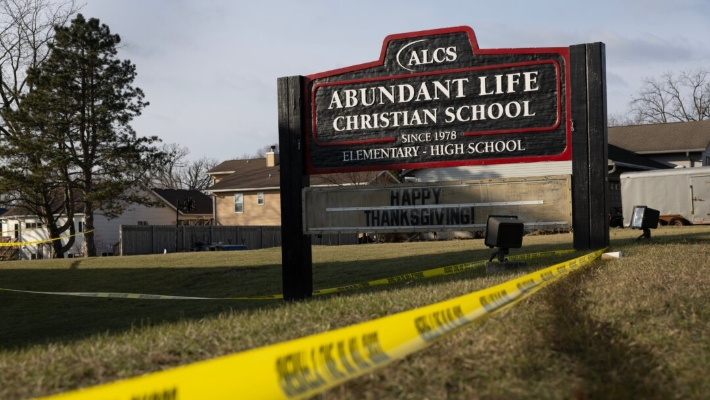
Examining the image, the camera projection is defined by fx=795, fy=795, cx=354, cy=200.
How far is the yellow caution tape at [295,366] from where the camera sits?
123 inches

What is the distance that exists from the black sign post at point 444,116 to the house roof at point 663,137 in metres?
44.5

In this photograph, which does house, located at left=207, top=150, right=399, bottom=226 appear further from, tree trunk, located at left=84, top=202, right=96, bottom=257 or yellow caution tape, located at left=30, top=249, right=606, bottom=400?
yellow caution tape, located at left=30, top=249, right=606, bottom=400

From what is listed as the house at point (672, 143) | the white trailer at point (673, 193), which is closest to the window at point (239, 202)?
the house at point (672, 143)

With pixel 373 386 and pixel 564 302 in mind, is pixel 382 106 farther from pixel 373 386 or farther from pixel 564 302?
pixel 373 386

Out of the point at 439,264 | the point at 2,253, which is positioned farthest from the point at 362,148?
the point at 2,253

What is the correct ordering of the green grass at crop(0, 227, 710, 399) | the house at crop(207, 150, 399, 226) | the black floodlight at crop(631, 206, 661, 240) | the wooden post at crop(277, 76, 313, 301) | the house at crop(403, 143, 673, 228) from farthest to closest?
the house at crop(207, 150, 399, 226)
the house at crop(403, 143, 673, 228)
the black floodlight at crop(631, 206, 661, 240)
the wooden post at crop(277, 76, 313, 301)
the green grass at crop(0, 227, 710, 399)

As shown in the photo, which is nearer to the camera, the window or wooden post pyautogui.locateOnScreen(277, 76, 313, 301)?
wooden post pyautogui.locateOnScreen(277, 76, 313, 301)

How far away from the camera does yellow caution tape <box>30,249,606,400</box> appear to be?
3125 mm

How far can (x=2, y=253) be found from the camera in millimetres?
49625

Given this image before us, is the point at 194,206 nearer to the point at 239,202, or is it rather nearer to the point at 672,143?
the point at 239,202

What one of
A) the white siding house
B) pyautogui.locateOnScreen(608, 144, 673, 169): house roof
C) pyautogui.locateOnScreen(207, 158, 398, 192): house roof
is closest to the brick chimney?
pyautogui.locateOnScreen(207, 158, 398, 192): house roof

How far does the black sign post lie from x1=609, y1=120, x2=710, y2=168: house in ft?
142

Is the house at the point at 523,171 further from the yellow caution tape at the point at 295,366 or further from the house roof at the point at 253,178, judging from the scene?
the yellow caution tape at the point at 295,366

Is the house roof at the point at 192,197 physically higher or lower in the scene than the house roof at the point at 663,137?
lower
